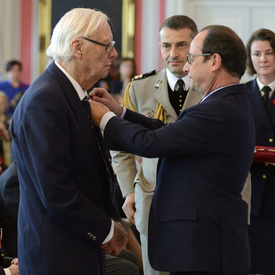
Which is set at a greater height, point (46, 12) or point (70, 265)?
point (46, 12)

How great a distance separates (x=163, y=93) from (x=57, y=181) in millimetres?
1035

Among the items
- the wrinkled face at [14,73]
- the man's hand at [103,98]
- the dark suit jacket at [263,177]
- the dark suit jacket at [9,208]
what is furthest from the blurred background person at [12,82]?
the man's hand at [103,98]

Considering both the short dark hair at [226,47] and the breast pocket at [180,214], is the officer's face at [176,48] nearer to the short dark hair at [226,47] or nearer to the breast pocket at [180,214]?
the short dark hair at [226,47]

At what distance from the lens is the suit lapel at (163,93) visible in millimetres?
2846

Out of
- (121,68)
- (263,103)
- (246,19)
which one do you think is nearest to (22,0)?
(121,68)

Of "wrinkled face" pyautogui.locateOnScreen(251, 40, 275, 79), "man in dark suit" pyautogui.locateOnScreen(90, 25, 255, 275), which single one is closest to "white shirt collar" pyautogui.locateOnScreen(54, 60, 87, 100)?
"man in dark suit" pyautogui.locateOnScreen(90, 25, 255, 275)

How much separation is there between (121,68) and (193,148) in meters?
6.01

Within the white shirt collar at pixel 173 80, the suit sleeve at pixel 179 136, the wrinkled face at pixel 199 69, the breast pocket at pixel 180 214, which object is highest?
the wrinkled face at pixel 199 69

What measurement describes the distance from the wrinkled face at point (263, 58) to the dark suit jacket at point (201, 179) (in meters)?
1.36

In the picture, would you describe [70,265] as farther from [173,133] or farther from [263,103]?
[263,103]

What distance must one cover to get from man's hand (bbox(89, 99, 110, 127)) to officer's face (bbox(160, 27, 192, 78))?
2.25 feet

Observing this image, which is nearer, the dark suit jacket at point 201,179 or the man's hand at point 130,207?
the dark suit jacket at point 201,179

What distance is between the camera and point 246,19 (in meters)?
8.77

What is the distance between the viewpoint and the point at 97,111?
2.27 meters
